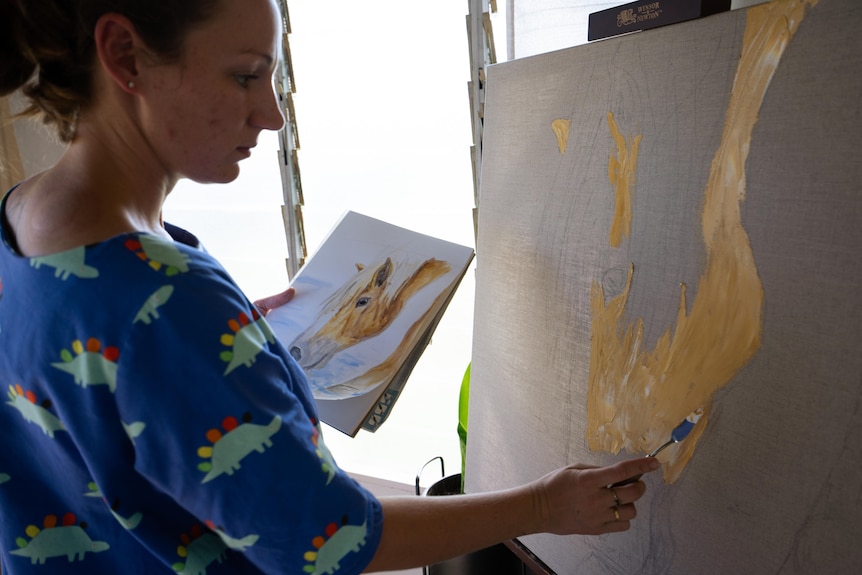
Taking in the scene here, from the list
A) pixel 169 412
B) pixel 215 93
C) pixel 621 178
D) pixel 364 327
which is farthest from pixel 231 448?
pixel 364 327

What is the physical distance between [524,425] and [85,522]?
748 mm

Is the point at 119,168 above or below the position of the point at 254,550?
above

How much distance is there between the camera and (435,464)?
3188 millimetres

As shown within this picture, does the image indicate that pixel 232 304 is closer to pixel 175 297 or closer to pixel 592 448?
pixel 175 297

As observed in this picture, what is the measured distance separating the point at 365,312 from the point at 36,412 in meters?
0.82

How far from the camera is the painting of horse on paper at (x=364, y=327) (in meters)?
1.43

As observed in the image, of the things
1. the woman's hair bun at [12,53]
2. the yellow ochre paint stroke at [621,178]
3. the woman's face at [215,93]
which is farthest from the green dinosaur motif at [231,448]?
the yellow ochre paint stroke at [621,178]

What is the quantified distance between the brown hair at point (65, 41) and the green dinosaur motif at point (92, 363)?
28cm

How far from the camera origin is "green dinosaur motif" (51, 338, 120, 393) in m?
0.72

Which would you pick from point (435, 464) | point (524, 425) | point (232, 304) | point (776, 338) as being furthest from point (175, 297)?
point (435, 464)

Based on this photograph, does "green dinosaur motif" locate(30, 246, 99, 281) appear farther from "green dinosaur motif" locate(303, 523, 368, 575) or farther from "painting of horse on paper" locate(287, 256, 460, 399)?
"painting of horse on paper" locate(287, 256, 460, 399)

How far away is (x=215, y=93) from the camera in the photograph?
0.83 metres

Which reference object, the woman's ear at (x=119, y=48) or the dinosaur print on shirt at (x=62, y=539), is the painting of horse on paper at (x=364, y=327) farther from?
the woman's ear at (x=119, y=48)

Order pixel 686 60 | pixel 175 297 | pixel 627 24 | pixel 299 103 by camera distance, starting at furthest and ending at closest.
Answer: pixel 299 103
pixel 627 24
pixel 686 60
pixel 175 297
